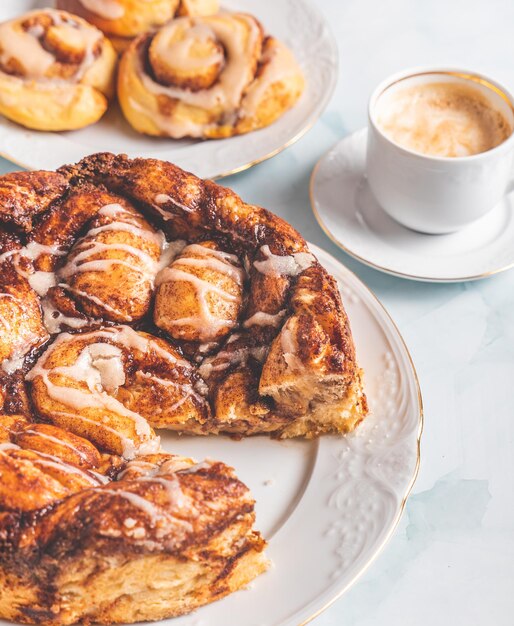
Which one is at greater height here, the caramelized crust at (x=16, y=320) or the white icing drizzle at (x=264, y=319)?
the white icing drizzle at (x=264, y=319)

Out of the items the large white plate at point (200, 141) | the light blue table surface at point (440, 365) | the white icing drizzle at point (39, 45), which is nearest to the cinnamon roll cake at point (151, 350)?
the light blue table surface at point (440, 365)

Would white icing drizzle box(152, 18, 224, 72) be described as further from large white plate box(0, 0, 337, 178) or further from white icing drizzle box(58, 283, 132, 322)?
white icing drizzle box(58, 283, 132, 322)

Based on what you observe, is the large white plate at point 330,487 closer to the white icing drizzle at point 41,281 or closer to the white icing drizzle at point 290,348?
the white icing drizzle at point 290,348

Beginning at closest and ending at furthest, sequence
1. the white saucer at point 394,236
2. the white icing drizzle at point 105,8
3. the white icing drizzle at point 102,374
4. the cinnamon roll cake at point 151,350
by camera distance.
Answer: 1. the cinnamon roll cake at point 151,350
2. the white icing drizzle at point 102,374
3. the white saucer at point 394,236
4. the white icing drizzle at point 105,8

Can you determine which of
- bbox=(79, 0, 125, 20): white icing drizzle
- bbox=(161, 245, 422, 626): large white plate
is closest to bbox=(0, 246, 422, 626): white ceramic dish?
bbox=(161, 245, 422, 626): large white plate

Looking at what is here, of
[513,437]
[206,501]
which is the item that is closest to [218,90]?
[513,437]

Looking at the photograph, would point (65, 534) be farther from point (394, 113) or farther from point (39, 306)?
point (394, 113)
